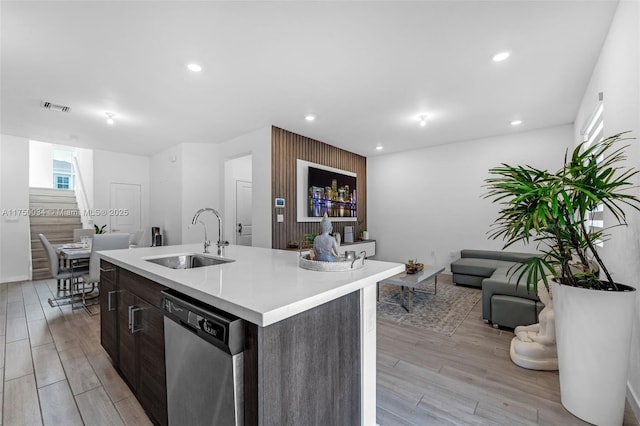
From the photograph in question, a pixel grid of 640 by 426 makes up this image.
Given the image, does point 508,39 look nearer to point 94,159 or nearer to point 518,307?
point 518,307

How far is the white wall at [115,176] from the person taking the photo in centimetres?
603

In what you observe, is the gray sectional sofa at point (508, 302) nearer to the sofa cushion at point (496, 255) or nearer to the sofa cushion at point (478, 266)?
the sofa cushion at point (478, 266)

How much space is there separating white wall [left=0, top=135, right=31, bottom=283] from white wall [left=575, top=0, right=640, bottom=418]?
816cm

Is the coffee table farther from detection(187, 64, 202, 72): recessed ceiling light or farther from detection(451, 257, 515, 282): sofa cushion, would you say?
detection(187, 64, 202, 72): recessed ceiling light

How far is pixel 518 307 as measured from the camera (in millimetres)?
2748

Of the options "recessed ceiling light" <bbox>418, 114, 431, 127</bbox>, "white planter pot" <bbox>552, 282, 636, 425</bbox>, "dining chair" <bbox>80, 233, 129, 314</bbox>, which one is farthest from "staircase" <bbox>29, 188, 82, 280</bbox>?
"white planter pot" <bbox>552, 282, 636, 425</bbox>

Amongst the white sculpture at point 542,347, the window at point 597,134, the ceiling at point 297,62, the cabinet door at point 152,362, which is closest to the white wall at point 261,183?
the ceiling at point 297,62

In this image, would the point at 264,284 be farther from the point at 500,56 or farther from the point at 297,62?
the point at 500,56

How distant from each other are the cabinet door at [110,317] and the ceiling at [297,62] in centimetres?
204

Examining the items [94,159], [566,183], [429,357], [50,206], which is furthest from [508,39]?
[50,206]

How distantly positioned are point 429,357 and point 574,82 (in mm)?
3389

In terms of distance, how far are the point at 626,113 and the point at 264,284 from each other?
2.62 meters

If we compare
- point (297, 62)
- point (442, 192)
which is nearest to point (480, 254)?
point (442, 192)

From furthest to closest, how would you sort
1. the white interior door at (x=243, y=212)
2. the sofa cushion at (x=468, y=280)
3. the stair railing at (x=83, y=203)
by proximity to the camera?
the stair railing at (x=83, y=203) < the white interior door at (x=243, y=212) < the sofa cushion at (x=468, y=280)
